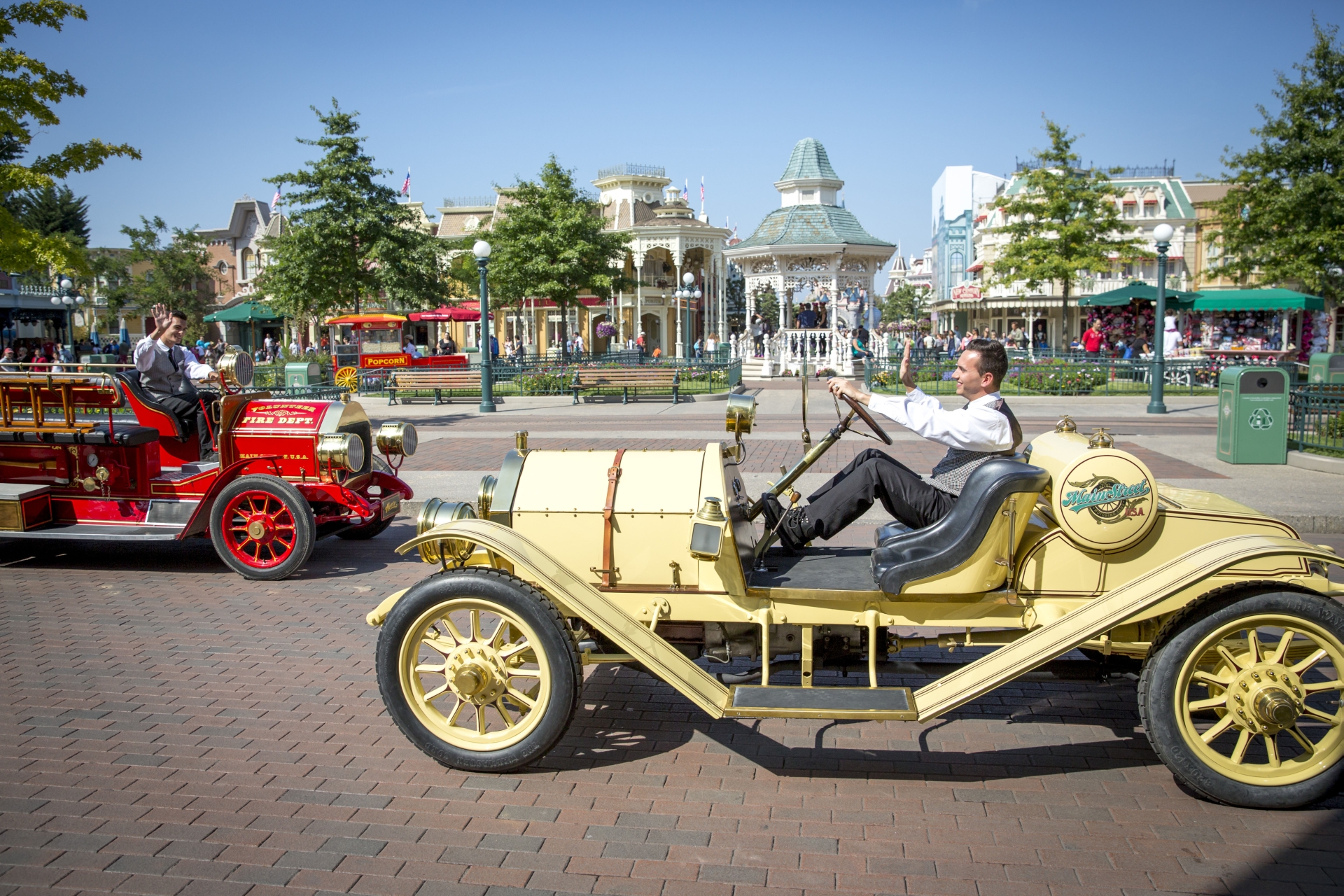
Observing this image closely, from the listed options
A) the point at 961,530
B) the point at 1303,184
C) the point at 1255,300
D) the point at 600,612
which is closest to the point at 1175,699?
the point at 961,530

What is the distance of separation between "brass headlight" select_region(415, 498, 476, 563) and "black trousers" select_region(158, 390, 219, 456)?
14.0 ft

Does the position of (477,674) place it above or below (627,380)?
below

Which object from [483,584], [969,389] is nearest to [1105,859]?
[969,389]

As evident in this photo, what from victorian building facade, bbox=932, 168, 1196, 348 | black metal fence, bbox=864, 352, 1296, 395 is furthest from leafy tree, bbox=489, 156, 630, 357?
victorian building facade, bbox=932, 168, 1196, 348

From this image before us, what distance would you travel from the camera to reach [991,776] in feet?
12.0

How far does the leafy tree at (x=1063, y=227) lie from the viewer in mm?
29344

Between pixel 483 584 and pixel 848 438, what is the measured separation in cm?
1078

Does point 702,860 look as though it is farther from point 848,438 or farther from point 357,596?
point 848,438

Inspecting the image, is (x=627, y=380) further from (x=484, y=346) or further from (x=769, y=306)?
(x=769, y=306)

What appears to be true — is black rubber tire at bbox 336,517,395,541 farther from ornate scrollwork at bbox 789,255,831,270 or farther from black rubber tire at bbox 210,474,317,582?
ornate scrollwork at bbox 789,255,831,270

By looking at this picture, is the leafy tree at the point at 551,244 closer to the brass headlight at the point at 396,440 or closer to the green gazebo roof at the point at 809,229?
the green gazebo roof at the point at 809,229

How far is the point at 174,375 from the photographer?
7414 mm

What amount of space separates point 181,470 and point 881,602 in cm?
596

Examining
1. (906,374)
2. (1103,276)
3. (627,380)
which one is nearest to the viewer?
(906,374)
